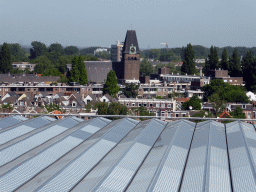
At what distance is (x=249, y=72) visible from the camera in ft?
182

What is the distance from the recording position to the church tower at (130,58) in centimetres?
6538

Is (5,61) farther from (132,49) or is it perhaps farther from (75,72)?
(132,49)

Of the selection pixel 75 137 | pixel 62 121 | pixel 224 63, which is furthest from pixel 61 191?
pixel 224 63

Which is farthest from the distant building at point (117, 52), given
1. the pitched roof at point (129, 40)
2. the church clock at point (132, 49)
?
the church clock at point (132, 49)

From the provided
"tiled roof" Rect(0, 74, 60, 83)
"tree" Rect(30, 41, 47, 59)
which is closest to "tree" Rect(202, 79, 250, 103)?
"tiled roof" Rect(0, 74, 60, 83)

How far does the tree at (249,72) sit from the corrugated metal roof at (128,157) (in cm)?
4608

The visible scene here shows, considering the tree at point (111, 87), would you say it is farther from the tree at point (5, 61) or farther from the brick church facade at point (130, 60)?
the tree at point (5, 61)

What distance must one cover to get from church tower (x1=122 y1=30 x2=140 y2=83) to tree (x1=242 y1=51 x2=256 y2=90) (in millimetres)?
16475

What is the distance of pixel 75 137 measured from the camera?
29.0 feet

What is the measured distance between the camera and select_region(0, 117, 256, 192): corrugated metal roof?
5.90m

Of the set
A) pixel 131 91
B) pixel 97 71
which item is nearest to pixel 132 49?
pixel 97 71

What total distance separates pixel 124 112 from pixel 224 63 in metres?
31.9

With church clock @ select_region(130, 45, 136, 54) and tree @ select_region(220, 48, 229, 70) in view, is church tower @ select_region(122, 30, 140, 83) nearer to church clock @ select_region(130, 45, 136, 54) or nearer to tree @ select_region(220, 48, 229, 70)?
church clock @ select_region(130, 45, 136, 54)

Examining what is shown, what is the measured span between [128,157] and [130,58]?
59.3 meters
